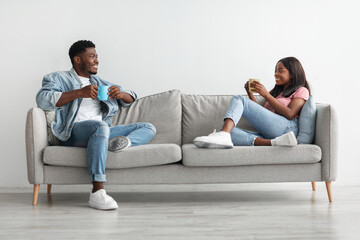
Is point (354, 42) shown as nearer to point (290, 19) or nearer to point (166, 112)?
point (290, 19)

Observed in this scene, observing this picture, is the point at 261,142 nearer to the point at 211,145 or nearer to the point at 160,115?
the point at 211,145

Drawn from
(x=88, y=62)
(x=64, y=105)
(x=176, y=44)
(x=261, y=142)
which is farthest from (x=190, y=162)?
(x=176, y=44)

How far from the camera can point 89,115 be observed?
3.22 m

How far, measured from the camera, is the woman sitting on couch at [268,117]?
112 inches

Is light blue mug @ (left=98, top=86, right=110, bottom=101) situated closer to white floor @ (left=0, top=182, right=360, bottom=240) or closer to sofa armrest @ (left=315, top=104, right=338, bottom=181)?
white floor @ (left=0, top=182, right=360, bottom=240)

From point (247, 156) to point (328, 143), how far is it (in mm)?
553

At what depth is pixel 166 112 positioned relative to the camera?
3418mm

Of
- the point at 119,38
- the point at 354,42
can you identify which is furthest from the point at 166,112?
the point at 354,42

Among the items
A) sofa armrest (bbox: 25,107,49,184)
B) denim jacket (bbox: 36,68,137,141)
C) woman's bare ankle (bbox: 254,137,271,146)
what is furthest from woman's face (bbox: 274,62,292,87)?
sofa armrest (bbox: 25,107,49,184)

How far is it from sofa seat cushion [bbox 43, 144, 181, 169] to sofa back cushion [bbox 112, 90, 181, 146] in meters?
0.50

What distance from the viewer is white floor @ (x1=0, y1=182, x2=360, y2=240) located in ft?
6.88

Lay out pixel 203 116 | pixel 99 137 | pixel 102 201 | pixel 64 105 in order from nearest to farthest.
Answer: pixel 102 201 < pixel 99 137 < pixel 64 105 < pixel 203 116

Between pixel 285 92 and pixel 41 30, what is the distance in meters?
2.17

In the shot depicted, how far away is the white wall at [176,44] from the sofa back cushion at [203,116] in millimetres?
435
